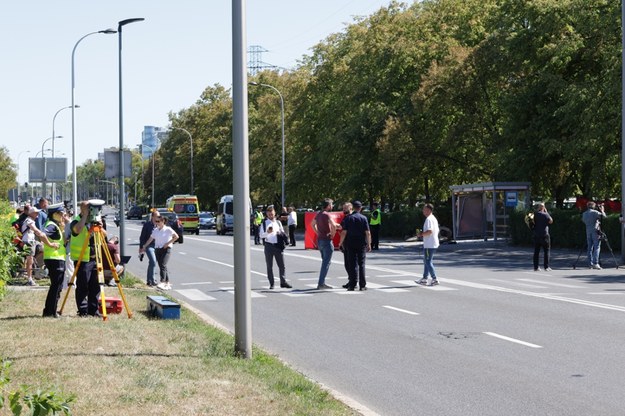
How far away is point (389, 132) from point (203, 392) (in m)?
43.7

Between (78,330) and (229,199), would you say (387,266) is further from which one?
(229,199)

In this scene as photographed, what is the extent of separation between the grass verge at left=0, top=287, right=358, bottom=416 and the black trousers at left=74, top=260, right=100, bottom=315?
671 millimetres

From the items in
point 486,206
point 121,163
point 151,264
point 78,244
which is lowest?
point 151,264

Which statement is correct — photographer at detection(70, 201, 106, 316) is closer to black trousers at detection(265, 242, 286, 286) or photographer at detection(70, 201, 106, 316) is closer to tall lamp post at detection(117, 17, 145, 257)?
black trousers at detection(265, 242, 286, 286)

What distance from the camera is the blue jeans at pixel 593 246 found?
87.1ft

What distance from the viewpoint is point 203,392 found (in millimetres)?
8328

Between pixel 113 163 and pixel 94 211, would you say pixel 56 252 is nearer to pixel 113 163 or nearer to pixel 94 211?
pixel 94 211

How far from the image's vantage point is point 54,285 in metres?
14.7

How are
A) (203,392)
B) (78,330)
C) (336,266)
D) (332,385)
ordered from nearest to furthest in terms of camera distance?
(203,392)
(332,385)
(78,330)
(336,266)

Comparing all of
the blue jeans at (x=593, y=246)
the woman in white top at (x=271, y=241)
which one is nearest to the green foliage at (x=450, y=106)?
the blue jeans at (x=593, y=246)

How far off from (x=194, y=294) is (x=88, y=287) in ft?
17.9

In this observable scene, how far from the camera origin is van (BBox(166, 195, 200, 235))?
69.0 metres

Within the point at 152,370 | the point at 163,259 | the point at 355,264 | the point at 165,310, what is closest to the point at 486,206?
the point at 355,264

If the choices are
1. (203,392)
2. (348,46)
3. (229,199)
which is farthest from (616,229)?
(229,199)
